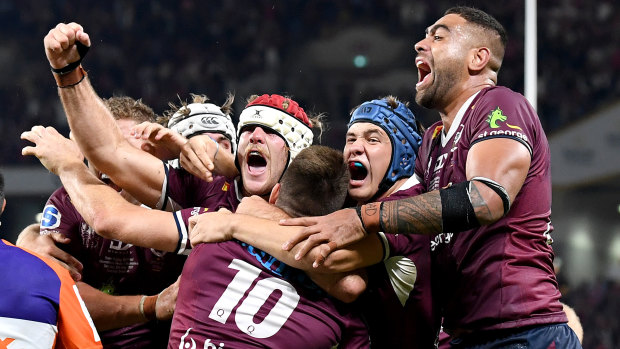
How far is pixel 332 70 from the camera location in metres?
10.9

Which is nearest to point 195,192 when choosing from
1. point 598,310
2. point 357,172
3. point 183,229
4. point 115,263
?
point 115,263

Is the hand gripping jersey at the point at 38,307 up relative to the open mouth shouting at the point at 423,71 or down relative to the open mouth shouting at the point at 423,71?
down

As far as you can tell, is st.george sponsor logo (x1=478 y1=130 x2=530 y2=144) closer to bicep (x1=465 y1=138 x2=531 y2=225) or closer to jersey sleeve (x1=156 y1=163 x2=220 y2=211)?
bicep (x1=465 y1=138 x2=531 y2=225)

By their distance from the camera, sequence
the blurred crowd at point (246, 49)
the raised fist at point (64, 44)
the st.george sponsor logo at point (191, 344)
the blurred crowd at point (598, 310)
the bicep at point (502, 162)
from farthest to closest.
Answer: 1. the blurred crowd at point (246, 49)
2. the blurred crowd at point (598, 310)
3. the raised fist at point (64, 44)
4. the bicep at point (502, 162)
5. the st.george sponsor logo at point (191, 344)

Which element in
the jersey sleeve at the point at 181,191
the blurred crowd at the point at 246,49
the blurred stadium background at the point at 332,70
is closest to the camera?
the jersey sleeve at the point at 181,191

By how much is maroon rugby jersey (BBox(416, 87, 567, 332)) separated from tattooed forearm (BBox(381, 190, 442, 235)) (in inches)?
13.5

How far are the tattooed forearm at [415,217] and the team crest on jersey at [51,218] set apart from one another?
70.3 inches

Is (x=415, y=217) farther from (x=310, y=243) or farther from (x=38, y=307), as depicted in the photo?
(x=38, y=307)

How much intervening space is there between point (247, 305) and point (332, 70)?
855 centimetres

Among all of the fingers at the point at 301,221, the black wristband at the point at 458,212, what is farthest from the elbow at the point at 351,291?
the black wristband at the point at 458,212

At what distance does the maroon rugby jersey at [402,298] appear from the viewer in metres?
2.89

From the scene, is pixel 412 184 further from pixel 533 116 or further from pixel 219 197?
pixel 219 197

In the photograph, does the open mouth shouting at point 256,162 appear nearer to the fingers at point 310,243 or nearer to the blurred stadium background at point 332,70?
the fingers at point 310,243

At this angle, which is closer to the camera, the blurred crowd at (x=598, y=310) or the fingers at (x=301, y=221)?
the fingers at (x=301, y=221)
